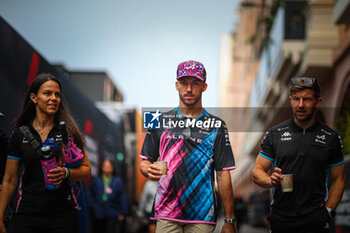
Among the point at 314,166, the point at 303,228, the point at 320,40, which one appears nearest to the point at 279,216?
the point at 303,228

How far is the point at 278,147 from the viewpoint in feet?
15.2

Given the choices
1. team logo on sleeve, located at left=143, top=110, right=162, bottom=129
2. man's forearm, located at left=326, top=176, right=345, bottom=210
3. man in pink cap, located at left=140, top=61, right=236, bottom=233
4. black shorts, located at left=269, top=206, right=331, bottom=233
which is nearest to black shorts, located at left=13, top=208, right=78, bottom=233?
man in pink cap, located at left=140, top=61, right=236, bottom=233

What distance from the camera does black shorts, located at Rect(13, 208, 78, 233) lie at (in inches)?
162

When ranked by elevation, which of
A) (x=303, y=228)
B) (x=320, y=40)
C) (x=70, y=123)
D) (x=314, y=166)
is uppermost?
(x=320, y=40)

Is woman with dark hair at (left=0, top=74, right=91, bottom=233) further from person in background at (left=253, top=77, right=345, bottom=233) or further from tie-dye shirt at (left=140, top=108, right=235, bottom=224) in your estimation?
person in background at (left=253, top=77, right=345, bottom=233)

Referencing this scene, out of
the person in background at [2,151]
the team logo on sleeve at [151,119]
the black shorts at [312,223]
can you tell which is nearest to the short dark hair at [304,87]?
the black shorts at [312,223]

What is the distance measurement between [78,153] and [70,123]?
0.28m

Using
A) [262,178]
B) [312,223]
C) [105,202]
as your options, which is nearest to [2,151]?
[262,178]

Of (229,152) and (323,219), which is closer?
(323,219)

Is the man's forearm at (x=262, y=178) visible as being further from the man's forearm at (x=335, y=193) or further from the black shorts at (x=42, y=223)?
the black shorts at (x=42, y=223)

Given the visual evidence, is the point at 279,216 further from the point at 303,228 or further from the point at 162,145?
the point at 162,145

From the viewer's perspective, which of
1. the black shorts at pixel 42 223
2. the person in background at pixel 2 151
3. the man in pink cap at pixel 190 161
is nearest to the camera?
the black shorts at pixel 42 223

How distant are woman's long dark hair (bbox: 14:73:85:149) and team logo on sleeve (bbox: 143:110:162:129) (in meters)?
0.68

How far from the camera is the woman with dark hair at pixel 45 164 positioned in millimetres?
4168
